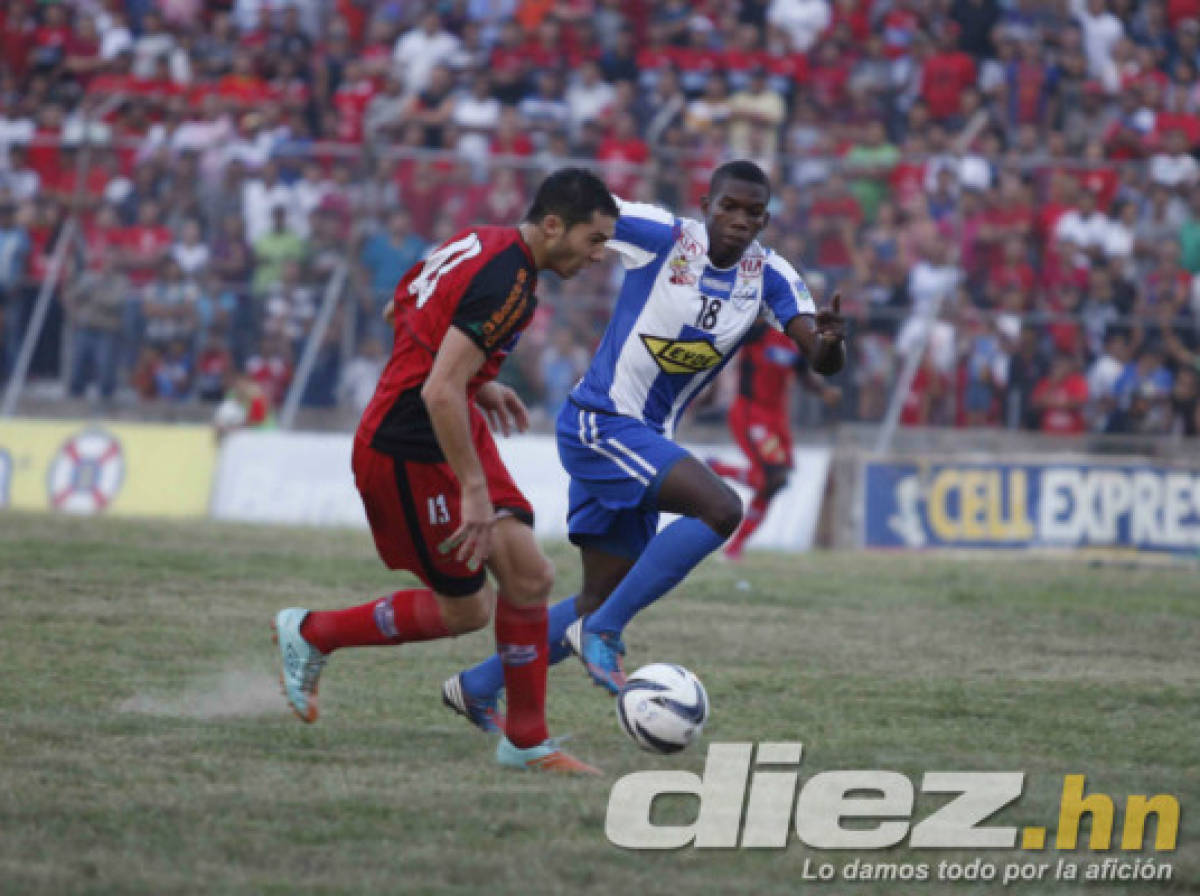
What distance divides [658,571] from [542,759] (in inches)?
54.4

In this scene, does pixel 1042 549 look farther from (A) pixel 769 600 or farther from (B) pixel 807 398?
(A) pixel 769 600

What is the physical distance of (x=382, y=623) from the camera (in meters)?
7.10

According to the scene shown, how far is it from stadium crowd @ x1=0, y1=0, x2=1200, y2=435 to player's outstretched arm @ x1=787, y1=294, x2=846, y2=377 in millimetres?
9223

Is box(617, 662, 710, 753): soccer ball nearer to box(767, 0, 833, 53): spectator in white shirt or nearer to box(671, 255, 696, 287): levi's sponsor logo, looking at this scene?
box(671, 255, 696, 287): levi's sponsor logo

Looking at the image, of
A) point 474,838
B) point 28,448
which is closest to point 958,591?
point 474,838

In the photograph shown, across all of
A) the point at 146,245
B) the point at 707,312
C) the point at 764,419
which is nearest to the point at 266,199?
the point at 146,245

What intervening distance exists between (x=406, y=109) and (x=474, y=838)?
15.4 m

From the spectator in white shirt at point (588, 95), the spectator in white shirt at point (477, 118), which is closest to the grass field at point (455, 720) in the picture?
the spectator in white shirt at point (477, 118)

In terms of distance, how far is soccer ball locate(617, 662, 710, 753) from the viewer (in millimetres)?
6629

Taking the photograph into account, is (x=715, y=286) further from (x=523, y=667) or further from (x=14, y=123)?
(x=14, y=123)

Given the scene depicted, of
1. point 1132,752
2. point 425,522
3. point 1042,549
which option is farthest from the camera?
point 1042,549

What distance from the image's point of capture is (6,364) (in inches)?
755

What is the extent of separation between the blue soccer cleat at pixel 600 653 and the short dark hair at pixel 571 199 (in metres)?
1.97

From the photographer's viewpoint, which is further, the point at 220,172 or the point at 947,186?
the point at 220,172
